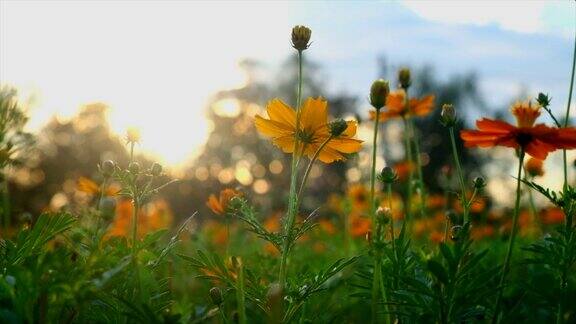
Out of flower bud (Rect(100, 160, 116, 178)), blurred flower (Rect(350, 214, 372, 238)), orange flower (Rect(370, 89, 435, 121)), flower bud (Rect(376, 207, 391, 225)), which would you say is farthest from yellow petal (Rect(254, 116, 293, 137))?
blurred flower (Rect(350, 214, 372, 238))

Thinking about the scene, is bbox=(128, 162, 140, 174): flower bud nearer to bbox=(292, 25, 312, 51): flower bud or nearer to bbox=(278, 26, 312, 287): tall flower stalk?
bbox=(278, 26, 312, 287): tall flower stalk

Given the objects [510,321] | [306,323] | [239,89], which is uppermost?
[306,323]

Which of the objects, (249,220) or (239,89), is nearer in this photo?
(249,220)

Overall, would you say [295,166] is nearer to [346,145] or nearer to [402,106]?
[346,145]

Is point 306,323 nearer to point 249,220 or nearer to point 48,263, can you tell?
point 249,220

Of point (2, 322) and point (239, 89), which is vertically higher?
point (2, 322)

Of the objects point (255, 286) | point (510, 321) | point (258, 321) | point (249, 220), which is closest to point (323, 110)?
point (249, 220)
